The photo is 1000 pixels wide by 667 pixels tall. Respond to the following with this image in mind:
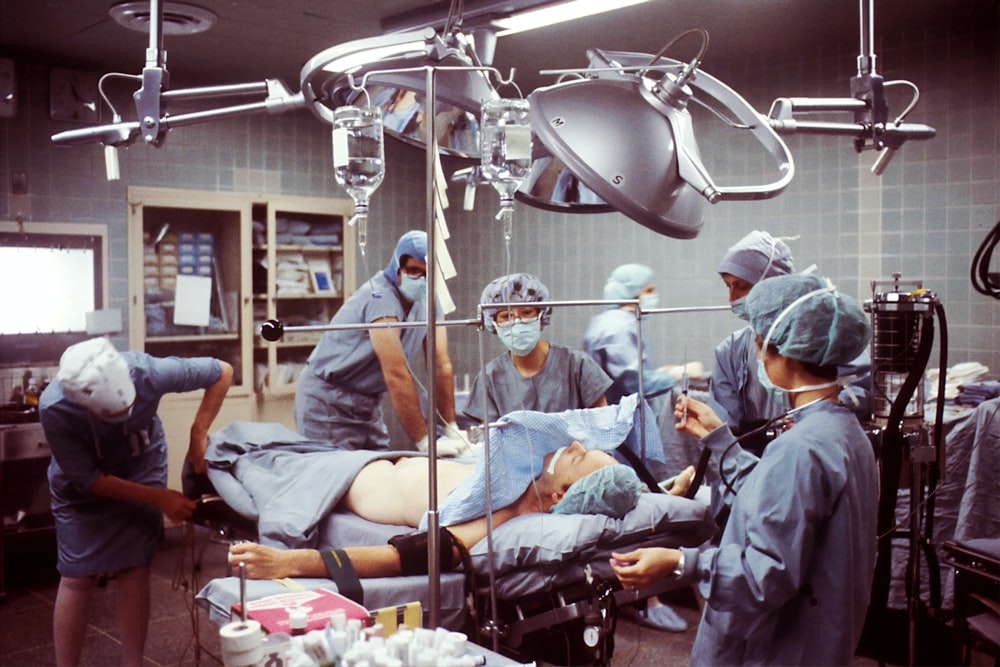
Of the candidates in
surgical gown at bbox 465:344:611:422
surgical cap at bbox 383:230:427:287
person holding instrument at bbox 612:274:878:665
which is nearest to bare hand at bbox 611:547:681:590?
person holding instrument at bbox 612:274:878:665

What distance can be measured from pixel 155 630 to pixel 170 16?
91.0 inches

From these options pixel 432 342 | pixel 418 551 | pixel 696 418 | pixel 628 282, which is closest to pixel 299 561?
pixel 418 551

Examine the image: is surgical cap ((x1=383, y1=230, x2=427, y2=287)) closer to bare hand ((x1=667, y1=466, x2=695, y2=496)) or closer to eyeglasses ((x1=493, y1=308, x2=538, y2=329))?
eyeglasses ((x1=493, y1=308, x2=538, y2=329))

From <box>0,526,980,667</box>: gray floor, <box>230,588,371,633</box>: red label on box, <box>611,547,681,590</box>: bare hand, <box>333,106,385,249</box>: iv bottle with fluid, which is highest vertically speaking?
<box>333,106,385,249</box>: iv bottle with fluid

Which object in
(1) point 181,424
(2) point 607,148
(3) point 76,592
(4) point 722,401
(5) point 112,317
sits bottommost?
(3) point 76,592

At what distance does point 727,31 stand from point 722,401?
5.22 feet

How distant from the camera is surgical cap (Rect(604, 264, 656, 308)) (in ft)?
12.3

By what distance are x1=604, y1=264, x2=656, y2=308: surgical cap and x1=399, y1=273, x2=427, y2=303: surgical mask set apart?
112 centimetres

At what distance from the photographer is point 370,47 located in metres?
1.40

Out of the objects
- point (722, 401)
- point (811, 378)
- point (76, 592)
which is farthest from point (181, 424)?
point (811, 378)

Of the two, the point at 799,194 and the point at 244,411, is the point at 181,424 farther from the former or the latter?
the point at 799,194

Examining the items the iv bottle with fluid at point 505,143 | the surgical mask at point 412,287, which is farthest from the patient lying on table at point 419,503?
the iv bottle with fluid at point 505,143

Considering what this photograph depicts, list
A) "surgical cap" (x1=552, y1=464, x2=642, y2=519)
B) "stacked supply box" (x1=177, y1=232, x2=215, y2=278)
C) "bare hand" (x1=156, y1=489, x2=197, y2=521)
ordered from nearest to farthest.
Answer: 1. "surgical cap" (x1=552, y1=464, x2=642, y2=519)
2. "bare hand" (x1=156, y1=489, x2=197, y2=521)
3. "stacked supply box" (x1=177, y1=232, x2=215, y2=278)

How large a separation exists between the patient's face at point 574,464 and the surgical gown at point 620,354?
0.84 meters
